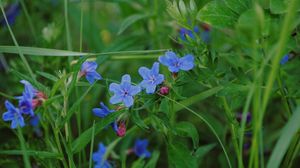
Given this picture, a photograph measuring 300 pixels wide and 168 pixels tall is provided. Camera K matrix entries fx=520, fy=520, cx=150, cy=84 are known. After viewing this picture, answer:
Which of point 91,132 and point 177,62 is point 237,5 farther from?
point 91,132

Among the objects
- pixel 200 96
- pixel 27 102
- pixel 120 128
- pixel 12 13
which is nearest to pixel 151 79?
pixel 120 128

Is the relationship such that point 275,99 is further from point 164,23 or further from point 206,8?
point 206,8

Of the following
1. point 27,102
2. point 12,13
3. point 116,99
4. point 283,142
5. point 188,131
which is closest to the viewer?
point 283,142

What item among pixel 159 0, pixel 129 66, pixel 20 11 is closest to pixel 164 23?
pixel 159 0

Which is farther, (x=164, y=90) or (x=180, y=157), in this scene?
(x=180, y=157)

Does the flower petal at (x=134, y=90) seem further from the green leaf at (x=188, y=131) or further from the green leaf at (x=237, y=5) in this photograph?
the green leaf at (x=237, y=5)

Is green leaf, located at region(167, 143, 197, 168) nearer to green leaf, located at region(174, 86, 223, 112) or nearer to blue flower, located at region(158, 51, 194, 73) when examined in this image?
green leaf, located at region(174, 86, 223, 112)

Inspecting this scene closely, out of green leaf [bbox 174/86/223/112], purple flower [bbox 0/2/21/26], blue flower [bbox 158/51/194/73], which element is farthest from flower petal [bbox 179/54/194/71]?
purple flower [bbox 0/2/21/26]
